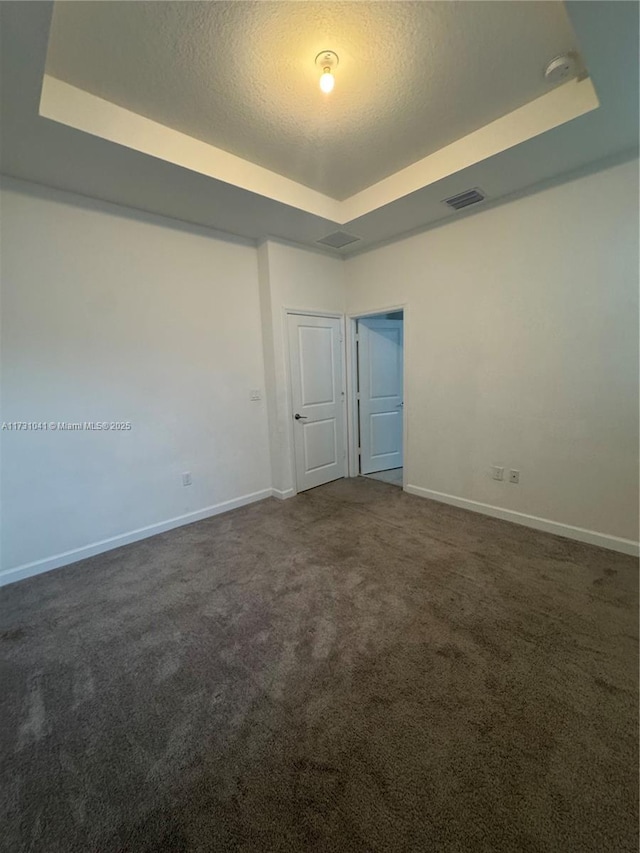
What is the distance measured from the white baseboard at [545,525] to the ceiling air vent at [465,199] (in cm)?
269

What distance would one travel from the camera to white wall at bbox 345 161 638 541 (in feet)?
8.05

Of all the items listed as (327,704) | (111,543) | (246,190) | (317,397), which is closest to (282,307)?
(317,397)

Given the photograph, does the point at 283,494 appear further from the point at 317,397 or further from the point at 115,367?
the point at 115,367

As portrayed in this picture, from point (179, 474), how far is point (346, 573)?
1832 mm

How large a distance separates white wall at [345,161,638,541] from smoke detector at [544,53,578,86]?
0.80m

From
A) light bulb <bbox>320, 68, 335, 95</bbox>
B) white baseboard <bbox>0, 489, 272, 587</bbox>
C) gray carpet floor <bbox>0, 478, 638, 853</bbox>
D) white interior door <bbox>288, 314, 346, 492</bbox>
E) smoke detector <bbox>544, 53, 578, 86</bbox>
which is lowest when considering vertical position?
gray carpet floor <bbox>0, 478, 638, 853</bbox>

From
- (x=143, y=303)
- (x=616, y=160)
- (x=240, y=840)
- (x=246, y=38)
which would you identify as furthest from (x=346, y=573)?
(x=616, y=160)

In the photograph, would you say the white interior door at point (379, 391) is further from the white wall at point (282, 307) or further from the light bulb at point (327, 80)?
the light bulb at point (327, 80)

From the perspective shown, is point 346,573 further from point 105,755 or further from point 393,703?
point 105,755

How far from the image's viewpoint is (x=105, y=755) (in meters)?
1.32

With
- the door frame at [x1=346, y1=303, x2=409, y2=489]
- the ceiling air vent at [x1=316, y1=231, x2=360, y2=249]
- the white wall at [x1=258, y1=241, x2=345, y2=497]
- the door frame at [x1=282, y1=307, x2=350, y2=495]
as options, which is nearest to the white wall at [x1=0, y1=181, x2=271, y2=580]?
the white wall at [x1=258, y1=241, x2=345, y2=497]

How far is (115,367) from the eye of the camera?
284 cm

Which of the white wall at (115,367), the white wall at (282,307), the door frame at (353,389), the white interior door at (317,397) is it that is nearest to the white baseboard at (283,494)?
the white wall at (282,307)

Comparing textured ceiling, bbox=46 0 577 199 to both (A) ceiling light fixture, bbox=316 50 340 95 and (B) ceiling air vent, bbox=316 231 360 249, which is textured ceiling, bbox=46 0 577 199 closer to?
(A) ceiling light fixture, bbox=316 50 340 95
